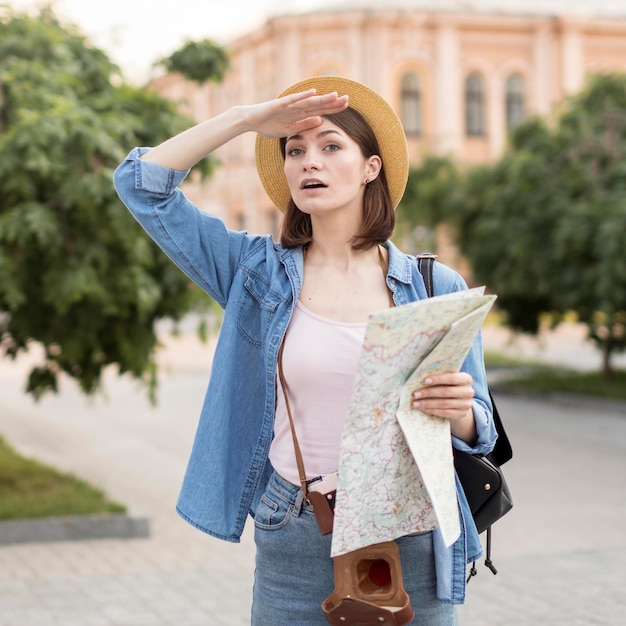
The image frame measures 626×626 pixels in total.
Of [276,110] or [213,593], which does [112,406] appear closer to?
[213,593]

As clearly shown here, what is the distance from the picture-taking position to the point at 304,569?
270 cm

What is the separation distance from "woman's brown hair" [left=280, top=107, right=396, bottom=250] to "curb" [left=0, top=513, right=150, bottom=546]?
469 cm

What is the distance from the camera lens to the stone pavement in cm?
568

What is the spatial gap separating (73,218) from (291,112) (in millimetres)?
4586

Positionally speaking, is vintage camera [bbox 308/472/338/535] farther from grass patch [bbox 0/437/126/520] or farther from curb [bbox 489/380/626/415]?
curb [bbox 489/380/626/415]

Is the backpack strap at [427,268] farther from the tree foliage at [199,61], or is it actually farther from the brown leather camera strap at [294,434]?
the tree foliage at [199,61]

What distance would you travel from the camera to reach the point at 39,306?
24.0 feet

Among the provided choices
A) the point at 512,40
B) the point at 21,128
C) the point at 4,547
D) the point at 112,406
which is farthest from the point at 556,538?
the point at 512,40

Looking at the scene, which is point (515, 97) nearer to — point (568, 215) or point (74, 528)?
point (568, 215)

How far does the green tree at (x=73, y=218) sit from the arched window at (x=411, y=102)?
31945 mm

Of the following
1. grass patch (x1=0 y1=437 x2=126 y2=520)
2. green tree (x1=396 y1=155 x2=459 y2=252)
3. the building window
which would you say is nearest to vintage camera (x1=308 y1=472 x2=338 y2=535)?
grass patch (x1=0 y1=437 x2=126 y2=520)

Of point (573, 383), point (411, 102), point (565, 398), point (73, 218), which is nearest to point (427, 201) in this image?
point (573, 383)

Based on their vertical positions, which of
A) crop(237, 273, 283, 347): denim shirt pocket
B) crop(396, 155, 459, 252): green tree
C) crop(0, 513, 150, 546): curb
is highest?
crop(396, 155, 459, 252): green tree

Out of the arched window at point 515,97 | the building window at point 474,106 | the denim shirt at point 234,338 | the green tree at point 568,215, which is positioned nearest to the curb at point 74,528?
the denim shirt at point 234,338
